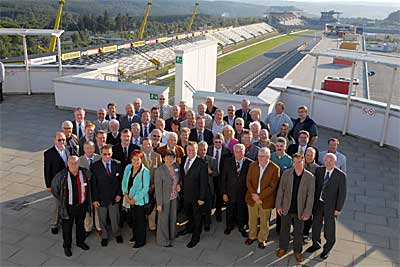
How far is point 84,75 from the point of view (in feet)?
41.4

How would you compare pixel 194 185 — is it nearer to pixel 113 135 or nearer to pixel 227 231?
pixel 227 231

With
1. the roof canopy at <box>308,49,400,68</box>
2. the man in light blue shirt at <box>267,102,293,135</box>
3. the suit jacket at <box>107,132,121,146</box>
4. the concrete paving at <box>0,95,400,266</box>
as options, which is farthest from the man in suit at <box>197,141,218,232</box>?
the roof canopy at <box>308,49,400,68</box>

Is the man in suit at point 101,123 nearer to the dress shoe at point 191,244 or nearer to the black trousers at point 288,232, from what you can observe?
the dress shoe at point 191,244

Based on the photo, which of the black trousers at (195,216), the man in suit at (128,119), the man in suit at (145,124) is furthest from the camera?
the man in suit at (128,119)

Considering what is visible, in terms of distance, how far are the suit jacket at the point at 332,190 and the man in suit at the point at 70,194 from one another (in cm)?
307

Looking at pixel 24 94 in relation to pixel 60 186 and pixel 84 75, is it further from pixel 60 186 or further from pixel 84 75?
pixel 60 186

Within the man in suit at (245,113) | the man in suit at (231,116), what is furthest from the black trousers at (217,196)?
the man in suit at (245,113)

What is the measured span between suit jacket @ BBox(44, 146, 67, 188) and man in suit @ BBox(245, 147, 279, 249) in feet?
8.79

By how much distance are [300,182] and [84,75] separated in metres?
9.16

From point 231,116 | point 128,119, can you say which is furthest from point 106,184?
point 231,116

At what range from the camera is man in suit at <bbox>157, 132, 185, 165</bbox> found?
578 centimetres

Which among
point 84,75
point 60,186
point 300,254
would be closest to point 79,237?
point 60,186

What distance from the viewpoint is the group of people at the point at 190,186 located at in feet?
17.6

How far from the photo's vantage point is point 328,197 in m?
5.36
